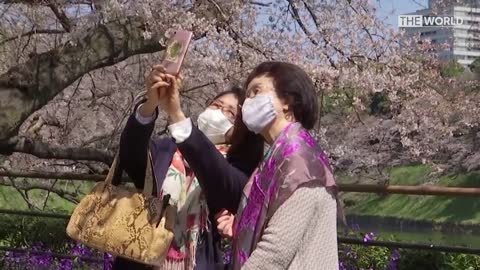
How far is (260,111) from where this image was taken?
2.46 m

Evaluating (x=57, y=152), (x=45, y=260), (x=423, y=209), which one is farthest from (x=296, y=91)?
(x=423, y=209)

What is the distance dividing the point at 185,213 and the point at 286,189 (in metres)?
0.60

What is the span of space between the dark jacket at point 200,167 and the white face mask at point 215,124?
12cm

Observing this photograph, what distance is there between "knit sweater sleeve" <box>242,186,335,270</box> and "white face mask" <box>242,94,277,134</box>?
0.26 metres

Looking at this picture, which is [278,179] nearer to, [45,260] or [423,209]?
[45,260]

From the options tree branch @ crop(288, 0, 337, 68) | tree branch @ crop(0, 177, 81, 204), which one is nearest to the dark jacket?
tree branch @ crop(288, 0, 337, 68)

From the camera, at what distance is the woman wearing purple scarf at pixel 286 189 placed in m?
2.30

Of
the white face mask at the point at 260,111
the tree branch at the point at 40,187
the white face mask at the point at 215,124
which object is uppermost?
the white face mask at the point at 260,111

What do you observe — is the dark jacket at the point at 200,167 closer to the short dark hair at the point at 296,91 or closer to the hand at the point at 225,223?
the hand at the point at 225,223

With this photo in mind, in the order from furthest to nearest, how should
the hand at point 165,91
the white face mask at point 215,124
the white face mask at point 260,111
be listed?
the white face mask at point 215,124
the hand at point 165,91
the white face mask at point 260,111

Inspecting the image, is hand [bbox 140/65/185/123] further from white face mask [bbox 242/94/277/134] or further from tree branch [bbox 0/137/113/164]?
tree branch [bbox 0/137/113/164]

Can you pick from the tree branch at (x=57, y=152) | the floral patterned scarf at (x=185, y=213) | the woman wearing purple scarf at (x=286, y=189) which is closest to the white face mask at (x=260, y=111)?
the woman wearing purple scarf at (x=286, y=189)

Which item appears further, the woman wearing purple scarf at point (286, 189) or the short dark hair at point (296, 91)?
the short dark hair at point (296, 91)

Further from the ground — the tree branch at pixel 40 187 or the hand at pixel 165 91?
the hand at pixel 165 91
